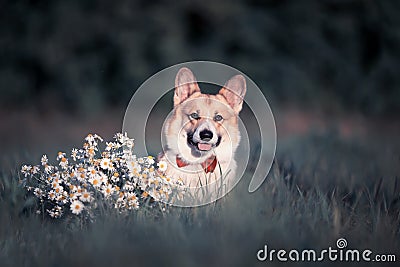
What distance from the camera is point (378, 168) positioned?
420 centimetres

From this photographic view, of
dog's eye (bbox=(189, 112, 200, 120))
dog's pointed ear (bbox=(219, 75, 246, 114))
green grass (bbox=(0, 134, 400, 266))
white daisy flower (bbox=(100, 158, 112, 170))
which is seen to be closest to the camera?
green grass (bbox=(0, 134, 400, 266))

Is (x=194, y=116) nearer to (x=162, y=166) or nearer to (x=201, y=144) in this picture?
(x=201, y=144)

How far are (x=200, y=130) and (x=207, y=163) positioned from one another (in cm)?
24

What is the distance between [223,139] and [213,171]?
0.67 ft

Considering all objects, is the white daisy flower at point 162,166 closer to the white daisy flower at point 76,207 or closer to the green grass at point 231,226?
the green grass at point 231,226

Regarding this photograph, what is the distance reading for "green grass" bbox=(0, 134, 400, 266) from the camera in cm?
242

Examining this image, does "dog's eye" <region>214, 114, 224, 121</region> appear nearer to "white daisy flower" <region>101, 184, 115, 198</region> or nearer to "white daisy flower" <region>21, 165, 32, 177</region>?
"white daisy flower" <region>101, 184, 115, 198</region>

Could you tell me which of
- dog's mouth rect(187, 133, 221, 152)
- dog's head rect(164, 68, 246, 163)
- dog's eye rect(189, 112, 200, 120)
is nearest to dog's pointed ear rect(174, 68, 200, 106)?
dog's head rect(164, 68, 246, 163)

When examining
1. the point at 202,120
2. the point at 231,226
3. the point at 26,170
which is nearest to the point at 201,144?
the point at 202,120

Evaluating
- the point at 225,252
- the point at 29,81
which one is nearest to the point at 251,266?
the point at 225,252

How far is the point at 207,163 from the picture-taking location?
11.8ft

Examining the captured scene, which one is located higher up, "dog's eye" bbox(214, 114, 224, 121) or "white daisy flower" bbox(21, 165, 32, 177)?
"dog's eye" bbox(214, 114, 224, 121)

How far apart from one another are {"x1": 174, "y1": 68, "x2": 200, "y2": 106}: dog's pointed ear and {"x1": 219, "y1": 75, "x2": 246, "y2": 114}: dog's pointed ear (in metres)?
0.20

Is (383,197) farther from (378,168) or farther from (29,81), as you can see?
(29,81)
